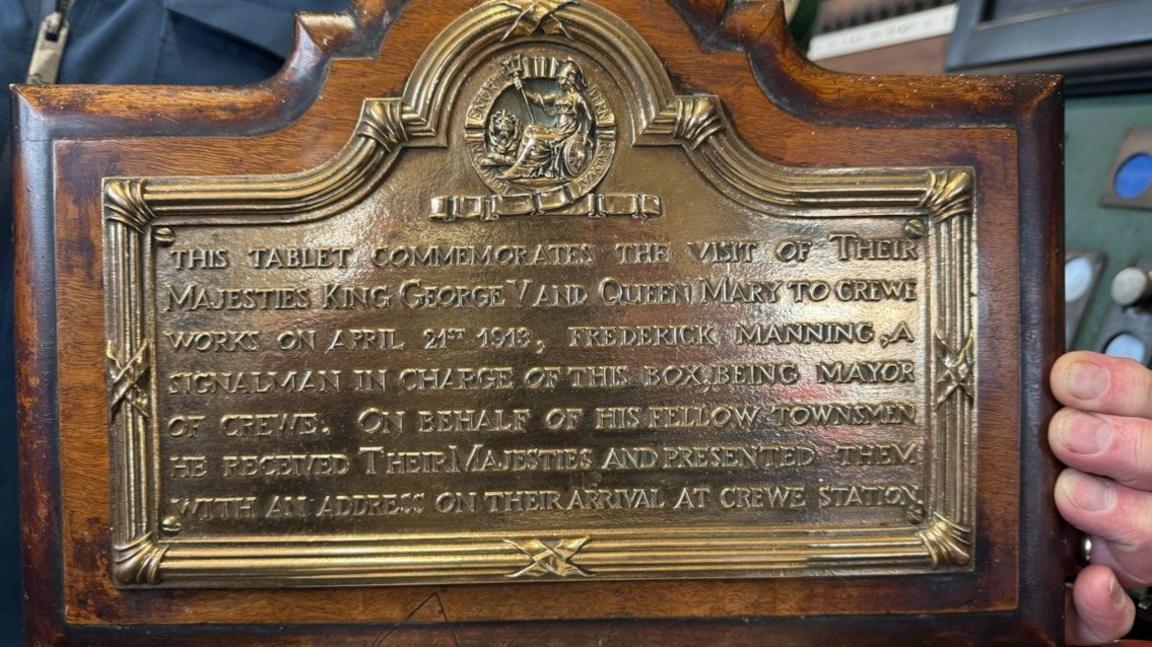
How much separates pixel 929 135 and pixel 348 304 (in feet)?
3.19

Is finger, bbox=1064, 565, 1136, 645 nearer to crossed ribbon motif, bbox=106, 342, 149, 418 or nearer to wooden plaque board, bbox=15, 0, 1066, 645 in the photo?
wooden plaque board, bbox=15, 0, 1066, 645

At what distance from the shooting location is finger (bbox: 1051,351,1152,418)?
4.03 feet

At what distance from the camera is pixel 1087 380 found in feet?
4.02

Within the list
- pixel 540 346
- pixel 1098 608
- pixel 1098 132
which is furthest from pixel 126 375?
pixel 1098 132

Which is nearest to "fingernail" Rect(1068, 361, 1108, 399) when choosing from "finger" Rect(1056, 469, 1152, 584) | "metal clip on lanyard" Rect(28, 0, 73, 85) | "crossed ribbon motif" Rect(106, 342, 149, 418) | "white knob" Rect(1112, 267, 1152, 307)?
"finger" Rect(1056, 469, 1152, 584)

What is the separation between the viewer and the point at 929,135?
127cm

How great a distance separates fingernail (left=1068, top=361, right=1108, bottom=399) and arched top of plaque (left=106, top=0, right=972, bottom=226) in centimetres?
31

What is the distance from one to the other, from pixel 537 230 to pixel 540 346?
19cm

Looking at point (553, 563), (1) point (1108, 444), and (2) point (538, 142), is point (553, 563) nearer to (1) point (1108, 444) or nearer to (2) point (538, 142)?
(2) point (538, 142)

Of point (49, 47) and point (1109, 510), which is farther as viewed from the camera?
point (49, 47)

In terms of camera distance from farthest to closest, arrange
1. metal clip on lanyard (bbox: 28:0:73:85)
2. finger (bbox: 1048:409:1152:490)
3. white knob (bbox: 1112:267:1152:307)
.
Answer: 1. white knob (bbox: 1112:267:1152:307)
2. metal clip on lanyard (bbox: 28:0:73:85)
3. finger (bbox: 1048:409:1152:490)

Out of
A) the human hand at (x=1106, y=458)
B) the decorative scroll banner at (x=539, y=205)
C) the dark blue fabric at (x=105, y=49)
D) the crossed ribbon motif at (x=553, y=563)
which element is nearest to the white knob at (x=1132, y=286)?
the human hand at (x=1106, y=458)

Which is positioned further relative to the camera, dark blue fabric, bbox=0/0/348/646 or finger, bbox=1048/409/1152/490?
dark blue fabric, bbox=0/0/348/646

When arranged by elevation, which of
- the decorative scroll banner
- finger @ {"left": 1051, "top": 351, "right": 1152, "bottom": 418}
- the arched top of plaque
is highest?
the arched top of plaque
